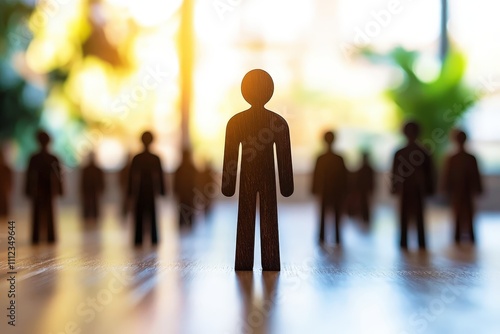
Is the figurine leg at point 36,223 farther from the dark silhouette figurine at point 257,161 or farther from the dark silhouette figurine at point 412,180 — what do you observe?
the dark silhouette figurine at point 412,180

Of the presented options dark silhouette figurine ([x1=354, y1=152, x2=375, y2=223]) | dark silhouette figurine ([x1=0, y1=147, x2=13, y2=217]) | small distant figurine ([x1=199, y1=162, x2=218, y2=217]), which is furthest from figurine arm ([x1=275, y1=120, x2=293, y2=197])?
dark silhouette figurine ([x1=0, y1=147, x2=13, y2=217])

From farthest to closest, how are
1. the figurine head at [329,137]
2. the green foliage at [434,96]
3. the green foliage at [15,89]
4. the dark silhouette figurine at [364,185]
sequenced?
the green foliage at [15,89] < the green foliage at [434,96] < the dark silhouette figurine at [364,185] < the figurine head at [329,137]

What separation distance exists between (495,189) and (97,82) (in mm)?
2984

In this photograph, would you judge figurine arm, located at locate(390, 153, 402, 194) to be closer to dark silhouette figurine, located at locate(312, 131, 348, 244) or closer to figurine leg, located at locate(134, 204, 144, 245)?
dark silhouette figurine, located at locate(312, 131, 348, 244)

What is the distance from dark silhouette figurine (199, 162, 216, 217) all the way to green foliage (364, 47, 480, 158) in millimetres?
1440

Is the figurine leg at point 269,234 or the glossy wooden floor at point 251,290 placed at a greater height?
the figurine leg at point 269,234

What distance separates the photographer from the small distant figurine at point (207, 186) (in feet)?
8.78

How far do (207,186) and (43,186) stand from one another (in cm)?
122

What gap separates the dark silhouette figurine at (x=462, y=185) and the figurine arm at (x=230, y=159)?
936mm

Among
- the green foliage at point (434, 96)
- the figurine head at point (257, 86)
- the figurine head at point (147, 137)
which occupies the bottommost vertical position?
the figurine head at point (147, 137)

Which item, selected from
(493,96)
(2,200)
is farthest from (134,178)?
(493,96)

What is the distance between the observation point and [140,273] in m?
1.11

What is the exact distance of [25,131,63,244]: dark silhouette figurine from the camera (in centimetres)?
168

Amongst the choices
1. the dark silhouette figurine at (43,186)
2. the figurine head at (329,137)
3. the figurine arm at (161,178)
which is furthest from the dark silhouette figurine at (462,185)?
the dark silhouette figurine at (43,186)
